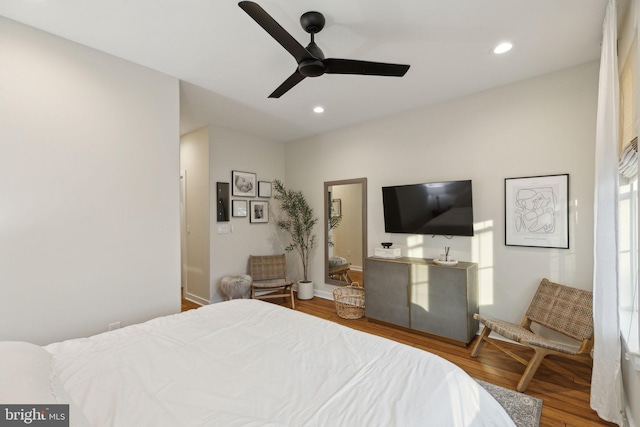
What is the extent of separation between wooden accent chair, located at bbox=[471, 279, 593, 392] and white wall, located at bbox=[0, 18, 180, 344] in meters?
3.01

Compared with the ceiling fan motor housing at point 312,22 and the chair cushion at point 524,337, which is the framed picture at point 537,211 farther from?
the ceiling fan motor housing at point 312,22

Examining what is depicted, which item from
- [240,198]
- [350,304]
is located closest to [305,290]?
[350,304]

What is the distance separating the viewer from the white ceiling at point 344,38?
183cm

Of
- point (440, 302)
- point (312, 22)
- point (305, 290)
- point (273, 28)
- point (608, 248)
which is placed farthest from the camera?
point (305, 290)

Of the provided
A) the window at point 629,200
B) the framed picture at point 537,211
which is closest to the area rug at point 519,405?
the window at point 629,200

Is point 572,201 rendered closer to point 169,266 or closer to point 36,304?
point 169,266

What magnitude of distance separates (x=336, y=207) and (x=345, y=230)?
39 centimetres

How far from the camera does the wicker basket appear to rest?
3.76 meters

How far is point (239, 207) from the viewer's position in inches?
175

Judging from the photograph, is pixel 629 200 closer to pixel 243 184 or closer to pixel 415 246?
pixel 415 246

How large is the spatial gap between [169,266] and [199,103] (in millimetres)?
1940

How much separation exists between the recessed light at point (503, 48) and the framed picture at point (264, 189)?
3.56 meters

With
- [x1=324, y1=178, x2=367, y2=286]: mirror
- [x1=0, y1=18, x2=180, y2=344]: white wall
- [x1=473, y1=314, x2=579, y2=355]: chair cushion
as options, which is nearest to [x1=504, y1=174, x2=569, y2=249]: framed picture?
[x1=473, y1=314, x2=579, y2=355]: chair cushion

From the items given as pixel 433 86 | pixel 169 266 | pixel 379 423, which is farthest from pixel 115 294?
pixel 433 86
